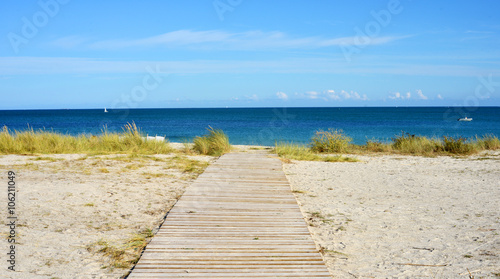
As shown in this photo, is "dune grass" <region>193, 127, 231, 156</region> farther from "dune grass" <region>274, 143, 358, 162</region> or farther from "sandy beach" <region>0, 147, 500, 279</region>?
"sandy beach" <region>0, 147, 500, 279</region>

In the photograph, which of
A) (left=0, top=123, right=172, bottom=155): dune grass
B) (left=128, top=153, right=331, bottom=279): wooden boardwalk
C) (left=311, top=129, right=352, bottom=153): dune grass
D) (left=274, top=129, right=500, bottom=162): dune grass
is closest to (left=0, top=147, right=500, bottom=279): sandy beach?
(left=128, top=153, right=331, bottom=279): wooden boardwalk

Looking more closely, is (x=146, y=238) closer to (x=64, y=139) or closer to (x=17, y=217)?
(x=17, y=217)

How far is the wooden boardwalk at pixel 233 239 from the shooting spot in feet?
11.4

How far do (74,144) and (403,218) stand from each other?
10.1m

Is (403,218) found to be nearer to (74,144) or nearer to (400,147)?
(400,147)

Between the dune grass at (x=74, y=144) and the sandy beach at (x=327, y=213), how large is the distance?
1365 millimetres

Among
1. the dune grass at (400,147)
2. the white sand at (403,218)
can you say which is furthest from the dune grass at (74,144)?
the white sand at (403,218)

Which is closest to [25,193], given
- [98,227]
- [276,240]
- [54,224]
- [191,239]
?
[54,224]

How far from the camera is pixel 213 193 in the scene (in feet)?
20.5

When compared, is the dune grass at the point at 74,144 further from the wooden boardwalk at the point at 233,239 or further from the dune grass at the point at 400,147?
the wooden boardwalk at the point at 233,239

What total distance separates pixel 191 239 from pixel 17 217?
258 cm

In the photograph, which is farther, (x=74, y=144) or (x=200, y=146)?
(x=200, y=146)

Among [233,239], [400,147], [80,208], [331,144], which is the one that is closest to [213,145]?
[331,144]

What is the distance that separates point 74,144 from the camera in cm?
1243
